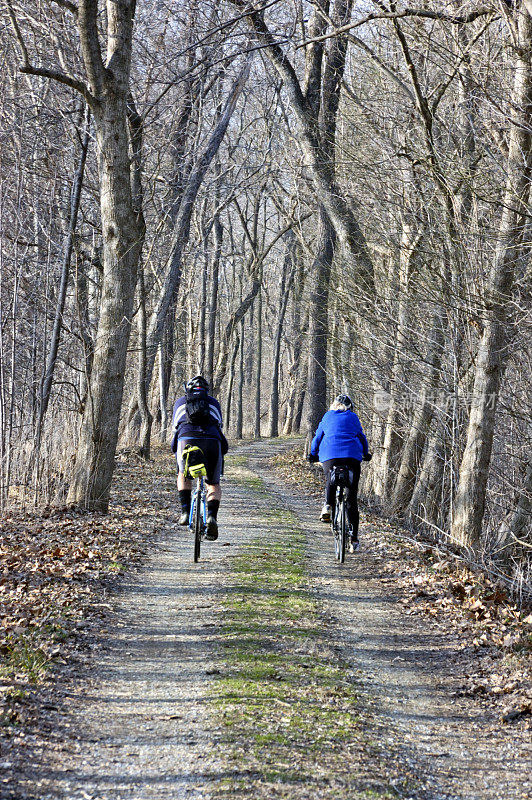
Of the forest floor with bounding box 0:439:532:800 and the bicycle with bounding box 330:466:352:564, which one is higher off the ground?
the bicycle with bounding box 330:466:352:564

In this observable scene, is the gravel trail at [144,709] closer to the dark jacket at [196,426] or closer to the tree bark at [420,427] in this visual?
the dark jacket at [196,426]

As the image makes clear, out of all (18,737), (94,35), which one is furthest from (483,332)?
(18,737)

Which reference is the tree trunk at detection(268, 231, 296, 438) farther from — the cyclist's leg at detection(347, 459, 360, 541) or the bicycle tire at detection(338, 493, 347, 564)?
the bicycle tire at detection(338, 493, 347, 564)

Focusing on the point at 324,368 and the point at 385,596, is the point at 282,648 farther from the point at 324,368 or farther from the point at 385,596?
the point at 324,368

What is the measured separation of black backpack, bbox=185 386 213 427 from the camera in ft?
28.5

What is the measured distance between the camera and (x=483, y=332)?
10.1 meters

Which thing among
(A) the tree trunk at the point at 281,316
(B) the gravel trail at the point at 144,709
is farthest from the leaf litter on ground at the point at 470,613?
(A) the tree trunk at the point at 281,316

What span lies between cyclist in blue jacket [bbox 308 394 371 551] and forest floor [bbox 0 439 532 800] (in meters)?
0.71

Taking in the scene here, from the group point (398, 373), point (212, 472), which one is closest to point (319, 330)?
point (398, 373)

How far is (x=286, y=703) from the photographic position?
16.8 feet

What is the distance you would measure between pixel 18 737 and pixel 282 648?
2.37 metres

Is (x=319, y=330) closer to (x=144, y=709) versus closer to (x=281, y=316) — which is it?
(x=144, y=709)

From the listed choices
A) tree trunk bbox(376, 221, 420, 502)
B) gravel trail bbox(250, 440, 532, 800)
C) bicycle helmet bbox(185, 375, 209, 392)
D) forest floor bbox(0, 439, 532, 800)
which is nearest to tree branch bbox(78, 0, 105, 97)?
bicycle helmet bbox(185, 375, 209, 392)

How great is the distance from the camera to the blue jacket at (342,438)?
9852 mm
